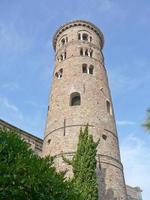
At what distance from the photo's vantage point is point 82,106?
2284 cm

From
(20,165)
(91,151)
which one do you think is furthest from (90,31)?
(20,165)

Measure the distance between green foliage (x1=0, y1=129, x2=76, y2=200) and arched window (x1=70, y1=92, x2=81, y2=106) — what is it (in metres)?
11.0

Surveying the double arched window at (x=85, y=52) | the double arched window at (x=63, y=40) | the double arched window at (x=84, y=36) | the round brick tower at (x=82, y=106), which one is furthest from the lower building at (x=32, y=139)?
the double arched window at (x=84, y=36)

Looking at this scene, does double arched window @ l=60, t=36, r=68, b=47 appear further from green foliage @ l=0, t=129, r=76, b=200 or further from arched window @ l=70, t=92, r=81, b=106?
green foliage @ l=0, t=129, r=76, b=200

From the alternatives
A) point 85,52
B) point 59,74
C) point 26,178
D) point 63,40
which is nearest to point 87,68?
point 85,52

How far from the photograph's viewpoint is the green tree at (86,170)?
1547 cm

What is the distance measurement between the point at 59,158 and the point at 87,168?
4711mm

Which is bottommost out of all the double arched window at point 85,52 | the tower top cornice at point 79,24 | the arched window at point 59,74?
the arched window at point 59,74

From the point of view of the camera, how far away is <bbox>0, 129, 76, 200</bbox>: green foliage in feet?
36.3

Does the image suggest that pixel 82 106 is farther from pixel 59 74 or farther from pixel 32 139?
pixel 32 139

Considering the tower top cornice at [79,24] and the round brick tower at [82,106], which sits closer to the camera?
the round brick tower at [82,106]

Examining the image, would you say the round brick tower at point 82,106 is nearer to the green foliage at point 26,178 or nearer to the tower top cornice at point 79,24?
the tower top cornice at point 79,24

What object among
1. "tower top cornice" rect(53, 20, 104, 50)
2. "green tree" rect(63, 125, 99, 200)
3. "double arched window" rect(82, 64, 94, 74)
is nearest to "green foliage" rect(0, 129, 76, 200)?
"green tree" rect(63, 125, 99, 200)

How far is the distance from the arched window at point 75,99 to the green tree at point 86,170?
22.8 ft
